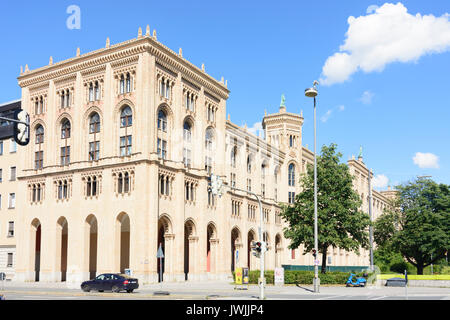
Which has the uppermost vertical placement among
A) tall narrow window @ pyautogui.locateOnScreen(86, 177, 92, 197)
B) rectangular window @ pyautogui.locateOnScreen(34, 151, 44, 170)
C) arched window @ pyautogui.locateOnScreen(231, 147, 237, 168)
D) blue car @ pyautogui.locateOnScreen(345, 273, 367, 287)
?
arched window @ pyautogui.locateOnScreen(231, 147, 237, 168)

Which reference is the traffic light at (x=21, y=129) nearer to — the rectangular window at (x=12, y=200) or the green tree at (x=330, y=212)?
the green tree at (x=330, y=212)

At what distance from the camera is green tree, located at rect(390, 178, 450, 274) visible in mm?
59969

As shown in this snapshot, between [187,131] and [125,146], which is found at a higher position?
[187,131]

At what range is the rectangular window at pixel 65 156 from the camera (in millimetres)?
56938

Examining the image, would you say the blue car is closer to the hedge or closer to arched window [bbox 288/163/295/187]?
the hedge

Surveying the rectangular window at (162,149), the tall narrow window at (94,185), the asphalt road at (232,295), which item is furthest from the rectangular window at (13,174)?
the asphalt road at (232,295)

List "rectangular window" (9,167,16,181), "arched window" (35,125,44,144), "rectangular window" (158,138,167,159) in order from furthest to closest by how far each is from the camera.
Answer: "rectangular window" (9,167,16,181) < "arched window" (35,125,44,144) < "rectangular window" (158,138,167,159)

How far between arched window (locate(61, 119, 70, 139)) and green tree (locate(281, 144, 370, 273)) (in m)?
26.2

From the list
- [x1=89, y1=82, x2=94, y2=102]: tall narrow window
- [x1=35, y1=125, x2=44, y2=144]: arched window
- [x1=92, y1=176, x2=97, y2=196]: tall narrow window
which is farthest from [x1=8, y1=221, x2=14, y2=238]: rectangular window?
[x1=89, y1=82, x2=94, y2=102]: tall narrow window

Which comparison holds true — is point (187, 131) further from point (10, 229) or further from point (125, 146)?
point (10, 229)

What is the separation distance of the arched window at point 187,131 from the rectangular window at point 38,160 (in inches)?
656

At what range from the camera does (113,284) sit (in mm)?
35469

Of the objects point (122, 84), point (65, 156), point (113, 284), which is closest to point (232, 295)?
point (113, 284)

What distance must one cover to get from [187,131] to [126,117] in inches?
312
